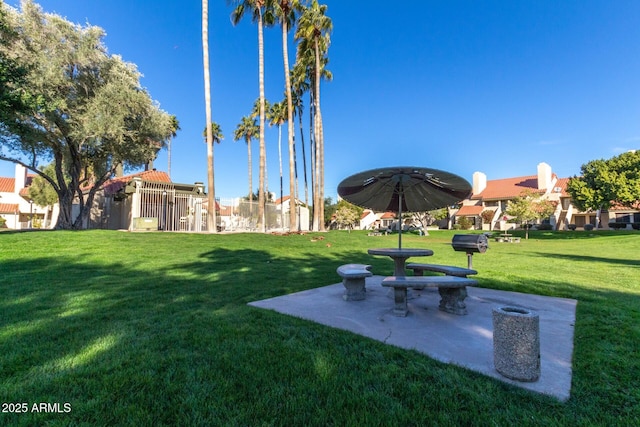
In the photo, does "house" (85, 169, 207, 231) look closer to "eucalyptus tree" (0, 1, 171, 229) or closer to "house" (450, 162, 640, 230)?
"eucalyptus tree" (0, 1, 171, 229)

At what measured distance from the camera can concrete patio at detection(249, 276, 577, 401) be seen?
274cm

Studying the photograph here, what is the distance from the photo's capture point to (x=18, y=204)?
1534 inches

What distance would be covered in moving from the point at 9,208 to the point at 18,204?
39.3 inches

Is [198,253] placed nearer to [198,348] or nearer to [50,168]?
[198,348]

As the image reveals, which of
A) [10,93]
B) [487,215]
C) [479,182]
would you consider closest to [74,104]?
[10,93]

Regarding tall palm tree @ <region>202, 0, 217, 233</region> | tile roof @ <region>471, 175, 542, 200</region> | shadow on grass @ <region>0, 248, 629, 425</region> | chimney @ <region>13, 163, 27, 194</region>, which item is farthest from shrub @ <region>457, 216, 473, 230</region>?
chimney @ <region>13, 163, 27, 194</region>

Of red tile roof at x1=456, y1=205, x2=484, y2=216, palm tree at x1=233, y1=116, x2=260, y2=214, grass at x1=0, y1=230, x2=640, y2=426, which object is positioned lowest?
grass at x1=0, y1=230, x2=640, y2=426

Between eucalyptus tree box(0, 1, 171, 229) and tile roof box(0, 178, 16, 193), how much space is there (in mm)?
32157

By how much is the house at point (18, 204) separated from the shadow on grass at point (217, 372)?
42.6m

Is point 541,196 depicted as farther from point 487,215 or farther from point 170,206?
point 170,206

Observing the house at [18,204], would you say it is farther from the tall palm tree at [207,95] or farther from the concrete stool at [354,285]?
the concrete stool at [354,285]

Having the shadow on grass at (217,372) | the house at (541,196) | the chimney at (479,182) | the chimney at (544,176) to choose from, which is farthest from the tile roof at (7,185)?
the chimney at (544,176)

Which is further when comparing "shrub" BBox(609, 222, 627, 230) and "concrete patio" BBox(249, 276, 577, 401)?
"shrub" BBox(609, 222, 627, 230)

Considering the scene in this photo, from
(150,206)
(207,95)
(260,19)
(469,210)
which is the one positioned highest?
(260,19)
